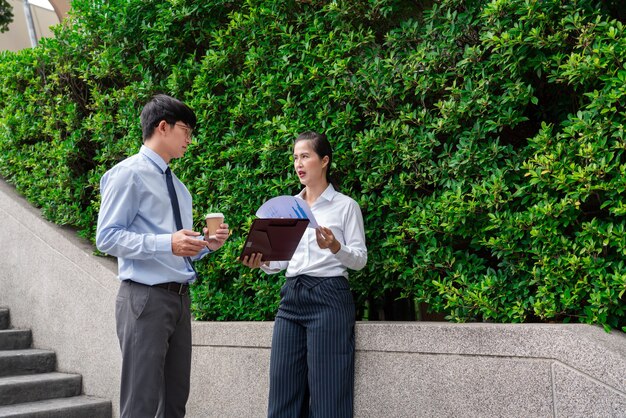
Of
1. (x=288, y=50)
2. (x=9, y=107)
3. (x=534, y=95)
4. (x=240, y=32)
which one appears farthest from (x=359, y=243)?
(x=9, y=107)

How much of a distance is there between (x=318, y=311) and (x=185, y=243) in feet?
3.29

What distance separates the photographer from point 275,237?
3.63m

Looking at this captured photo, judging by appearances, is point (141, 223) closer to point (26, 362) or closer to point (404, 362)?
point (404, 362)

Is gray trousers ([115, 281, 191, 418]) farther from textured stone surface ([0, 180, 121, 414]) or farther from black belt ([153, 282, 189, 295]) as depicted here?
textured stone surface ([0, 180, 121, 414])

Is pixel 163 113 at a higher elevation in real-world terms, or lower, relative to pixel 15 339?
higher

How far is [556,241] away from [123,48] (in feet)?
13.4

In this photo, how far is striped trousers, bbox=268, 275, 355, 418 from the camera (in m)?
3.88

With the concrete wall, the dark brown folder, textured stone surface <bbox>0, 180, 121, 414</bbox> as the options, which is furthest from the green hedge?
textured stone surface <bbox>0, 180, 121, 414</bbox>

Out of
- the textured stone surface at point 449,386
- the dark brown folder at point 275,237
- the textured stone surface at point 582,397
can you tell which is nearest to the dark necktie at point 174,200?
the dark brown folder at point 275,237

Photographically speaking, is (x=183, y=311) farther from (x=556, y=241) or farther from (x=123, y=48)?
(x=123, y=48)

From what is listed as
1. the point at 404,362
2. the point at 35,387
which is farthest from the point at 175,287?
the point at 35,387

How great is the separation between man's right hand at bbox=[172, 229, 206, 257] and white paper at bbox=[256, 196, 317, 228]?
1.38ft

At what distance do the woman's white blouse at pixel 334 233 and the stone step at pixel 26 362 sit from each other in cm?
324

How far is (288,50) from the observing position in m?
4.74
